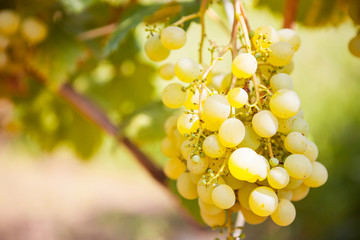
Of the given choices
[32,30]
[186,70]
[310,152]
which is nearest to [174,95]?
[186,70]

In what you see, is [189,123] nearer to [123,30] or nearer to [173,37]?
[173,37]

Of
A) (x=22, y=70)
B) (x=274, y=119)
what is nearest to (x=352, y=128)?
(x=22, y=70)

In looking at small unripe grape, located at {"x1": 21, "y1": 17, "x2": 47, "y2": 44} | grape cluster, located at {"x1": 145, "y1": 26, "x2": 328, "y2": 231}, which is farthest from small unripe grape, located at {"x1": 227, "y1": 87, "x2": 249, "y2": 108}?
small unripe grape, located at {"x1": 21, "y1": 17, "x2": 47, "y2": 44}

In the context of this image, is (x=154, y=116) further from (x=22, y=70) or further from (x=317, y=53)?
(x=317, y=53)

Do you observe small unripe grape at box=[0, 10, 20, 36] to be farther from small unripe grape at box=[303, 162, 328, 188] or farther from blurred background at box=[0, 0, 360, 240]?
small unripe grape at box=[303, 162, 328, 188]


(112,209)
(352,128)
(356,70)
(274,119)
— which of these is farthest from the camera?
(112,209)

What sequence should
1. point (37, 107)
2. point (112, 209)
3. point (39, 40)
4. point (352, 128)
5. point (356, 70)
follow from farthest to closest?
point (112, 209)
point (356, 70)
point (352, 128)
point (37, 107)
point (39, 40)

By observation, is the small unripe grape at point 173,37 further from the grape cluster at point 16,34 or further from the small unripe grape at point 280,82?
the grape cluster at point 16,34
